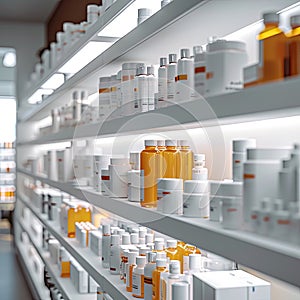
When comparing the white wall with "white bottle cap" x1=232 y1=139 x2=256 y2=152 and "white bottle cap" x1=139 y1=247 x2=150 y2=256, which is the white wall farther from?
"white bottle cap" x1=232 y1=139 x2=256 y2=152

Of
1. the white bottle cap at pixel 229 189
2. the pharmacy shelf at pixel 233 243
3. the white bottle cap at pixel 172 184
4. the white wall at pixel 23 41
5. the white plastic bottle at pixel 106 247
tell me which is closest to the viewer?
the pharmacy shelf at pixel 233 243

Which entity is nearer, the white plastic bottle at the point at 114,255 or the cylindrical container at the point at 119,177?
the cylindrical container at the point at 119,177

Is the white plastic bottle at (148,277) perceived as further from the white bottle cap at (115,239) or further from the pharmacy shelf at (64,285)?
the pharmacy shelf at (64,285)

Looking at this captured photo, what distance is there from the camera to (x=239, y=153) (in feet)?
5.33

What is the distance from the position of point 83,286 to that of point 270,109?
8.62 feet

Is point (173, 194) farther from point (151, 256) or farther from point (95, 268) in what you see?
point (95, 268)

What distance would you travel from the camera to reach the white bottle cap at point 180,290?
1.87 meters

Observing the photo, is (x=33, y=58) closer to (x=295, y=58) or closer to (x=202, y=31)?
(x=202, y=31)

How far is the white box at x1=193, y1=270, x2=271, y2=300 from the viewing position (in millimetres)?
1699

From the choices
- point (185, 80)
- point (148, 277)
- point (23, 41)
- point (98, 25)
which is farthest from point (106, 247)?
point (23, 41)

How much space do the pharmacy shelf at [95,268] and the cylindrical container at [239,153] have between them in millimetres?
926

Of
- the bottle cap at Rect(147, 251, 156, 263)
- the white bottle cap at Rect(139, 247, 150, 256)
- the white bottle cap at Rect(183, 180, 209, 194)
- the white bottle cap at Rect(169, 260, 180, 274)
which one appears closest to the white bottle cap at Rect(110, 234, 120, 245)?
the white bottle cap at Rect(139, 247, 150, 256)

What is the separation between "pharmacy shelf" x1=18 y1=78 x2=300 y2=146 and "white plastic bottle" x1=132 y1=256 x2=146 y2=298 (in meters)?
0.54

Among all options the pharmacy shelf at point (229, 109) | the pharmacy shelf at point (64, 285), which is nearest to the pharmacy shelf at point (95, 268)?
the pharmacy shelf at point (64, 285)
